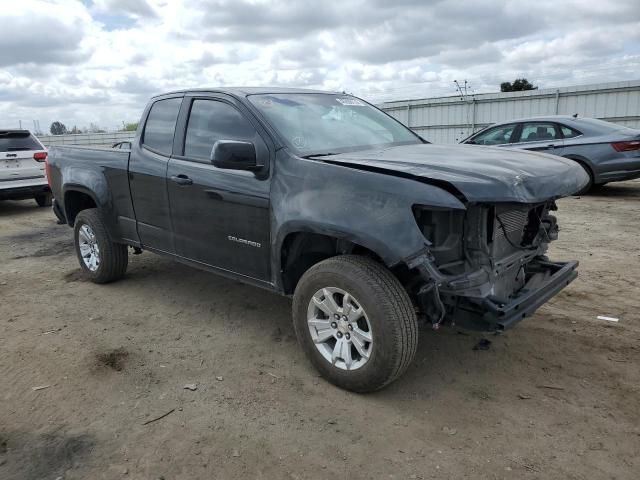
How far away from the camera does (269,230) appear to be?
145 inches

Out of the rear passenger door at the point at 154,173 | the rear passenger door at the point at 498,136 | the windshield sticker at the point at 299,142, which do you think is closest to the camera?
the windshield sticker at the point at 299,142

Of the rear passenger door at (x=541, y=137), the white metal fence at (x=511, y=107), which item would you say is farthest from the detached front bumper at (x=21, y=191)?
the rear passenger door at (x=541, y=137)

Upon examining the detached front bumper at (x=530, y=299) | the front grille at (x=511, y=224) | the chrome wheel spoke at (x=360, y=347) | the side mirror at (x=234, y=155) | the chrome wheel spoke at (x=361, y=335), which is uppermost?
the side mirror at (x=234, y=155)

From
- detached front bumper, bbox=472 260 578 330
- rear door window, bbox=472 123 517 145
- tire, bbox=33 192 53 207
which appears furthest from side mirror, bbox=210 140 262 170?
tire, bbox=33 192 53 207

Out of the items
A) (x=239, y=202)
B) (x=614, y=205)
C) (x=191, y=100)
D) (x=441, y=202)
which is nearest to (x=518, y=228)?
(x=441, y=202)

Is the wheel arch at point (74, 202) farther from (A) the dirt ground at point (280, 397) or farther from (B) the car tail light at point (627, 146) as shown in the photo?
(B) the car tail light at point (627, 146)

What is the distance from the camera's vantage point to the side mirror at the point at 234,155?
139 inches

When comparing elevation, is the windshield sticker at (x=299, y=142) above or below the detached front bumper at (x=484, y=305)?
above

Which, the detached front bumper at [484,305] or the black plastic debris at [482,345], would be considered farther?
the black plastic debris at [482,345]

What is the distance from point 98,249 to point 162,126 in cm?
164

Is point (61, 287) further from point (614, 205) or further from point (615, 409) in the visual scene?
point (614, 205)

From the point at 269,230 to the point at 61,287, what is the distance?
318 centimetres

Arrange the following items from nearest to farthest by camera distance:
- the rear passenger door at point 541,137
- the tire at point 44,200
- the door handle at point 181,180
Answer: the door handle at point 181,180 → the rear passenger door at point 541,137 → the tire at point 44,200

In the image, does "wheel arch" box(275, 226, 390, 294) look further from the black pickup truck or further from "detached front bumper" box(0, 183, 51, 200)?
"detached front bumper" box(0, 183, 51, 200)
